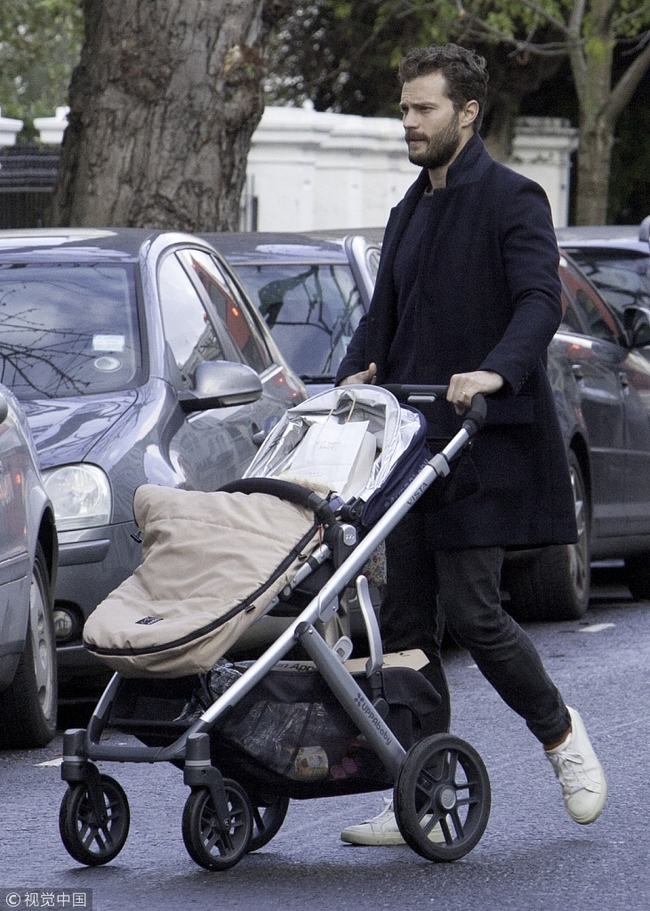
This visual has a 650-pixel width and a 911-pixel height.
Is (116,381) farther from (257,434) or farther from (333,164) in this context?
(333,164)

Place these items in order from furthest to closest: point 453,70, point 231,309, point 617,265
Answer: point 617,265, point 231,309, point 453,70

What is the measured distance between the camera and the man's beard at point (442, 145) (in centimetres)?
529

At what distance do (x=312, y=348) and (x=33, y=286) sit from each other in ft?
6.83

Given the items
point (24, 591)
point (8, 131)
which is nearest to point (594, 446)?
point (24, 591)

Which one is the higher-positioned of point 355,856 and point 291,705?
point 291,705

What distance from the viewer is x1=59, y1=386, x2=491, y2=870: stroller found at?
183 inches

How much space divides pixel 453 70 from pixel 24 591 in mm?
2166

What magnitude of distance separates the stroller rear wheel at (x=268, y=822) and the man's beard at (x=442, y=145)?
1.63 meters

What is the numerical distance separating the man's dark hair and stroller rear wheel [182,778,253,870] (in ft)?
5.93

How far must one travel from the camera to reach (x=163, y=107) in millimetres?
12688

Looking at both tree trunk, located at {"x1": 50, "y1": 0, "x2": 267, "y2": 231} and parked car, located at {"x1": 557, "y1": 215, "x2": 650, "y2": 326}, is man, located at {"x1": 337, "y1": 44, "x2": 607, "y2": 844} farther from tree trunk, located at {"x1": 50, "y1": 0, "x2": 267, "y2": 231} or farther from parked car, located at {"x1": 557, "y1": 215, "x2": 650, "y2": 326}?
tree trunk, located at {"x1": 50, "y1": 0, "x2": 267, "y2": 231}

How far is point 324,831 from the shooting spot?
548cm

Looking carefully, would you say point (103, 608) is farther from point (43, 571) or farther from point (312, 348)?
point (312, 348)

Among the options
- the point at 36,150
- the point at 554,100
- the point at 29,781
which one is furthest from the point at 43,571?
the point at 554,100
